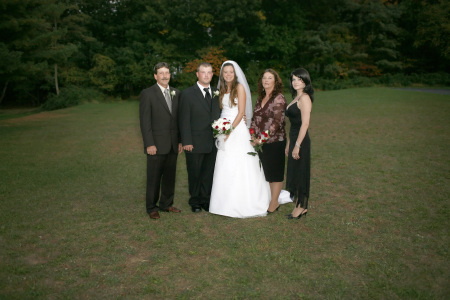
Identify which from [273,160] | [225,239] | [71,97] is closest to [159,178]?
[225,239]

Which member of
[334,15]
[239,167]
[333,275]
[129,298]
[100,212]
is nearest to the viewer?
[129,298]

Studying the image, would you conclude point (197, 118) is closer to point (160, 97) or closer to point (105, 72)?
point (160, 97)

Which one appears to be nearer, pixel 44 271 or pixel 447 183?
pixel 44 271

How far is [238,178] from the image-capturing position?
5.68 meters

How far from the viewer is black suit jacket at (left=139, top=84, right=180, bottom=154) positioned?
5.32 m

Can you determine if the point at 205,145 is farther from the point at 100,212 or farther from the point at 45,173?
the point at 45,173

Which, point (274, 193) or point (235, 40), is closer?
point (274, 193)

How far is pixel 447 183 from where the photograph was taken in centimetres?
737

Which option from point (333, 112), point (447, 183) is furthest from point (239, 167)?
point (333, 112)

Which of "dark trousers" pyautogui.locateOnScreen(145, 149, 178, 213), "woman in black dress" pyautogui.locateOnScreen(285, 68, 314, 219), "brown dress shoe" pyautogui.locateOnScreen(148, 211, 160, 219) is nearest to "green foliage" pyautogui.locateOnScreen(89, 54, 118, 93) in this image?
"dark trousers" pyautogui.locateOnScreen(145, 149, 178, 213)

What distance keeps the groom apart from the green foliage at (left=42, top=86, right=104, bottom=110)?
1189 inches

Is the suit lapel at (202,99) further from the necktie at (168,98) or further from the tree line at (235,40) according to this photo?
the tree line at (235,40)

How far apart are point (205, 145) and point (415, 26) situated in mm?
43992

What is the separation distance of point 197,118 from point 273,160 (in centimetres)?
138
